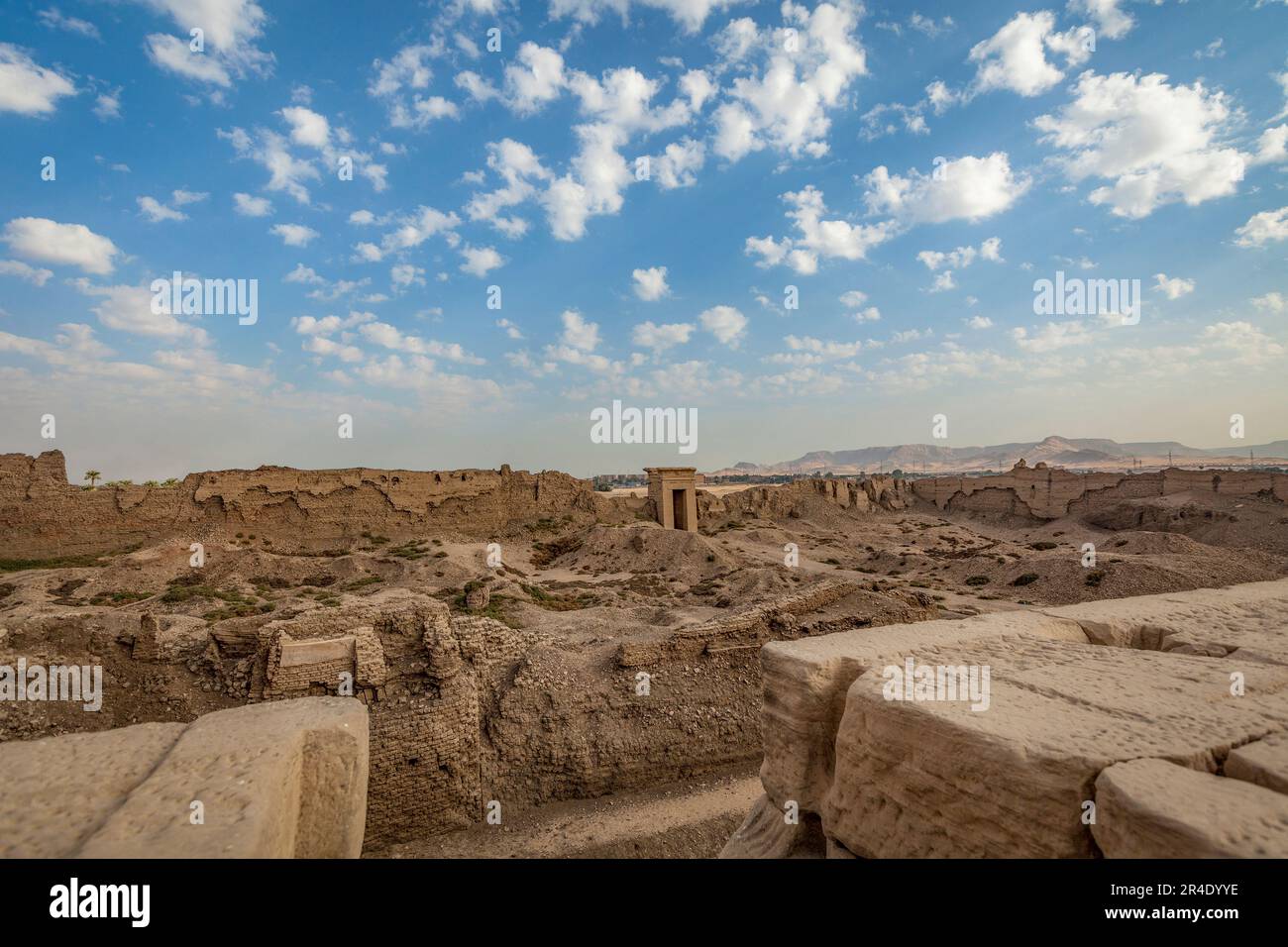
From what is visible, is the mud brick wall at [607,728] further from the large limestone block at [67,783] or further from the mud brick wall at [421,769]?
the large limestone block at [67,783]

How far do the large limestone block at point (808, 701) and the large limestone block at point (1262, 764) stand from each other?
1232mm

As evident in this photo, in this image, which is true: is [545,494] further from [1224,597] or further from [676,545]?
[1224,597]

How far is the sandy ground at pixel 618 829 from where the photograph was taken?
7195mm

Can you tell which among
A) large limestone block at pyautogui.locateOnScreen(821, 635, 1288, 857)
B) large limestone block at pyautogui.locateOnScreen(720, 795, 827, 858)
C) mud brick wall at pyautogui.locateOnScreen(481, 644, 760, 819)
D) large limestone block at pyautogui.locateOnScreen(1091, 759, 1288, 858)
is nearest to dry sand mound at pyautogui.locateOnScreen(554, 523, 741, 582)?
mud brick wall at pyautogui.locateOnScreen(481, 644, 760, 819)

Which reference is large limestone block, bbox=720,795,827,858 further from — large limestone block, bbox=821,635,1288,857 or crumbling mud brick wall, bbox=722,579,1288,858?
large limestone block, bbox=821,635,1288,857

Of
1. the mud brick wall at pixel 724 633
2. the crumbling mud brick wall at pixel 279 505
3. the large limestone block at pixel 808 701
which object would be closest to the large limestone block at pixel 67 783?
the large limestone block at pixel 808 701

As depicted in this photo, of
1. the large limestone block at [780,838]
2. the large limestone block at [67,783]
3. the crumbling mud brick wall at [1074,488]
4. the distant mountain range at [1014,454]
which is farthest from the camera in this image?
the distant mountain range at [1014,454]

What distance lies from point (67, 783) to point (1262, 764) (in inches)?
174

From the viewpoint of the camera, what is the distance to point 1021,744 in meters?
2.02

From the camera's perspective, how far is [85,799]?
2.32m

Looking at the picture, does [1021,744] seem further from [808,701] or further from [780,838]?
[780,838]

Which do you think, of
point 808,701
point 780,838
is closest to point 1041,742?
point 808,701

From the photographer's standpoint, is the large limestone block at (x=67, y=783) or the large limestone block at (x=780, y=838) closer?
the large limestone block at (x=67, y=783)

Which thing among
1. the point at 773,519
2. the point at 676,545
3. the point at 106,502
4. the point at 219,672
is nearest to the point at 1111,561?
the point at 676,545
